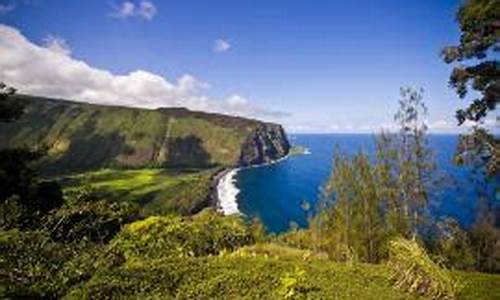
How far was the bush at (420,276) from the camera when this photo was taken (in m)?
14.7

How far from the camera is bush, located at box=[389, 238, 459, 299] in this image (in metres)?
14.7

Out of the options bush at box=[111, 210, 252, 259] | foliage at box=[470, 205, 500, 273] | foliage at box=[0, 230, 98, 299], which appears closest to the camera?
foliage at box=[0, 230, 98, 299]

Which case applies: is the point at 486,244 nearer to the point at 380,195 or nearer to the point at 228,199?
the point at 380,195

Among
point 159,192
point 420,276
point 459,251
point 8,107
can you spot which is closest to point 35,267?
point 420,276

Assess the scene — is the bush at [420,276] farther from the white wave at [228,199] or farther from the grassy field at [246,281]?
the white wave at [228,199]

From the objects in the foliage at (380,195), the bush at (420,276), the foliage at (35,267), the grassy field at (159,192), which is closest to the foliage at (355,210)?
the foliage at (380,195)

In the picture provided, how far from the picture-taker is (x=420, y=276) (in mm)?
15109

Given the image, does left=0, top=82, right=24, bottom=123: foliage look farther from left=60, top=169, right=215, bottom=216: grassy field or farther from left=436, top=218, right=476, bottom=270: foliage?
left=60, top=169, right=215, bottom=216: grassy field

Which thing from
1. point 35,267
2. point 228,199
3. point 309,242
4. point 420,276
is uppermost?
point 35,267

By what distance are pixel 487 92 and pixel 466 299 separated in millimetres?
10138

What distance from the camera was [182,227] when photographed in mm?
24016

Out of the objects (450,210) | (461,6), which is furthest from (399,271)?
(450,210)

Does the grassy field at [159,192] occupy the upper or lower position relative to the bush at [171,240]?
lower

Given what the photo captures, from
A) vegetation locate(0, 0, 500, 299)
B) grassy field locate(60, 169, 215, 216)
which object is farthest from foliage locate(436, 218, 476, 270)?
grassy field locate(60, 169, 215, 216)
